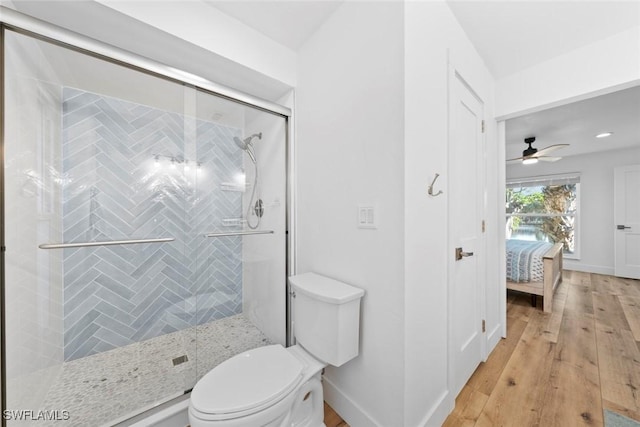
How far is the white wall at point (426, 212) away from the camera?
1.12m

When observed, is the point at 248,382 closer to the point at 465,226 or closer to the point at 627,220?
the point at 465,226

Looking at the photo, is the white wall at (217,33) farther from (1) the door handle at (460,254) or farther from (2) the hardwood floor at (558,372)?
(2) the hardwood floor at (558,372)

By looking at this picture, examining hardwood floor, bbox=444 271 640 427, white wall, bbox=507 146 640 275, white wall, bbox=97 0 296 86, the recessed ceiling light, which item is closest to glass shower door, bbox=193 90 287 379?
white wall, bbox=97 0 296 86

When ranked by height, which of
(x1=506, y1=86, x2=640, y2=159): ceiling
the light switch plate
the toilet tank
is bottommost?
the toilet tank

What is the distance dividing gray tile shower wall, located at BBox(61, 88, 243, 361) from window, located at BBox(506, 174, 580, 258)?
6269 millimetres

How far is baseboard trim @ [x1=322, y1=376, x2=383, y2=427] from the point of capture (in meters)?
1.26

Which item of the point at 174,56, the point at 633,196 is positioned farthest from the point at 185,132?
the point at 633,196

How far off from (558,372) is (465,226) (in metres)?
1.32

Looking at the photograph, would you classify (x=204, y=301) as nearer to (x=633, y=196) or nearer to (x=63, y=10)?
(x=63, y=10)

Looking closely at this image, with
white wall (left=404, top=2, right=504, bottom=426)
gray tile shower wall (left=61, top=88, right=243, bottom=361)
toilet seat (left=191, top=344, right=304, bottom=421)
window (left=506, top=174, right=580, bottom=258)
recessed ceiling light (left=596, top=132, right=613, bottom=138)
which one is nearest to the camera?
toilet seat (left=191, top=344, right=304, bottom=421)

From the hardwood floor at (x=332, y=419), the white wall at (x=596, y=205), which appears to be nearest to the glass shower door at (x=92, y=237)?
the hardwood floor at (x=332, y=419)

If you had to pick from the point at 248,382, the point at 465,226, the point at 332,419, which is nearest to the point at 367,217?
the point at 465,226

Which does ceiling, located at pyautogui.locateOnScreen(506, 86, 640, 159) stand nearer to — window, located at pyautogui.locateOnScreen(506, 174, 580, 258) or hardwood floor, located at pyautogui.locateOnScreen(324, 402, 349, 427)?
window, located at pyautogui.locateOnScreen(506, 174, 580, 258)

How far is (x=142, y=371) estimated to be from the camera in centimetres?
155
